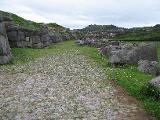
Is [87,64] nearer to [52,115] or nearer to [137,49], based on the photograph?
[137,49]

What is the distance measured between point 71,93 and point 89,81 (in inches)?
175

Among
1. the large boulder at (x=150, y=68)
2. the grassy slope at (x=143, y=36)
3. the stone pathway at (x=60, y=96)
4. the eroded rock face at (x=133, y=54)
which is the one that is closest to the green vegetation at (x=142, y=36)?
the grassy slope at (x=143, y=36)

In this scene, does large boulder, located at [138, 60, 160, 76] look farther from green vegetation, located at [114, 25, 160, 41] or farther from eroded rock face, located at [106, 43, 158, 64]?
green vegetation, located at [114, 25, 160, 41]

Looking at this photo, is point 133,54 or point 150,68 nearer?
point 150,68

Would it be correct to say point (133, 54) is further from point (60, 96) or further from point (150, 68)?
point (60, 96)

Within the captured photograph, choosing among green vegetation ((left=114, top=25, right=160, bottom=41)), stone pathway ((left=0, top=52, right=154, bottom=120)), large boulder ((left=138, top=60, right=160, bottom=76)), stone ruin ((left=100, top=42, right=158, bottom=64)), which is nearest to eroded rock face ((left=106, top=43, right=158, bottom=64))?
stone ruin ((left=100, top=42, right=158, bottom=64))

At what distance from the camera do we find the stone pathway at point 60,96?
1864 centimetres

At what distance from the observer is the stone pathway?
61.2 ft

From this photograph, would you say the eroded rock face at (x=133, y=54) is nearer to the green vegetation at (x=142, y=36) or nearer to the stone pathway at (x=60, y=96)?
the stone pathway at (x=60, y=96)

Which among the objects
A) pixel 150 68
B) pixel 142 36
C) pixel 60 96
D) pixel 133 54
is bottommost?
pixel 60 96

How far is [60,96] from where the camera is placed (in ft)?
74.4

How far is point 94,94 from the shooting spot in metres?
23.3

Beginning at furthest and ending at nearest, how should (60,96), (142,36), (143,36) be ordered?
(142,36) < (143,36) < (60,96)

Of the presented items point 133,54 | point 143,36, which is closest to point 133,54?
point 133,54
